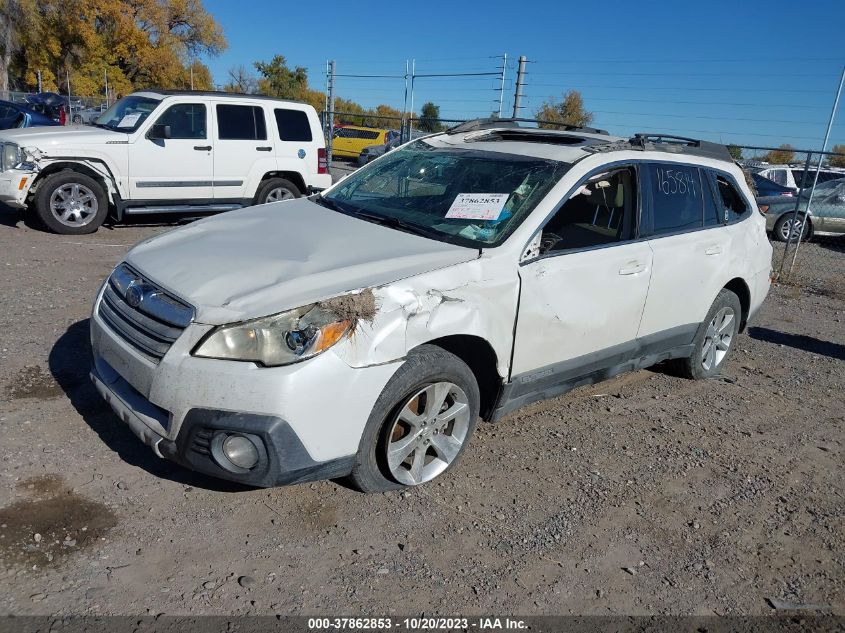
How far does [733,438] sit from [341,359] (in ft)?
9.55

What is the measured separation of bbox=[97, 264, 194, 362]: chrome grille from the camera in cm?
294

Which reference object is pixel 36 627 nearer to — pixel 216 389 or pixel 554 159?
pixel 216 389

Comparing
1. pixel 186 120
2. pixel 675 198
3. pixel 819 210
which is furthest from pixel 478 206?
pixel 819 210

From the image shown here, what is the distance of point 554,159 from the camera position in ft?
13.2

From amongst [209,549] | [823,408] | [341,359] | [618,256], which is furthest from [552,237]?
[823,408]

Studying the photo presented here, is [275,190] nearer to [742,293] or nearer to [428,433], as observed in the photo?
[742,293]

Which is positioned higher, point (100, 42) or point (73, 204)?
point (100, 42)

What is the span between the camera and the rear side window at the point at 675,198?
14.5ft

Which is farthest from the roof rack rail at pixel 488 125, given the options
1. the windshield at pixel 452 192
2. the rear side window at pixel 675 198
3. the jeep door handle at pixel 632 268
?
the jeep door handle at pixel 632 268

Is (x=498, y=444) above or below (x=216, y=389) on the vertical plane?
below

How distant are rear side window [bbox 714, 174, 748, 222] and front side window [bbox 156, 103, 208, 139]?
22.4ft

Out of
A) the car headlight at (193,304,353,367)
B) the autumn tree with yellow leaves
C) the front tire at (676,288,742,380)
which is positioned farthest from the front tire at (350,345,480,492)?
the autumn tree with yellow leaves

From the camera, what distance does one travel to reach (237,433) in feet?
9.16

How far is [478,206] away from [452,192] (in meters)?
0.32
